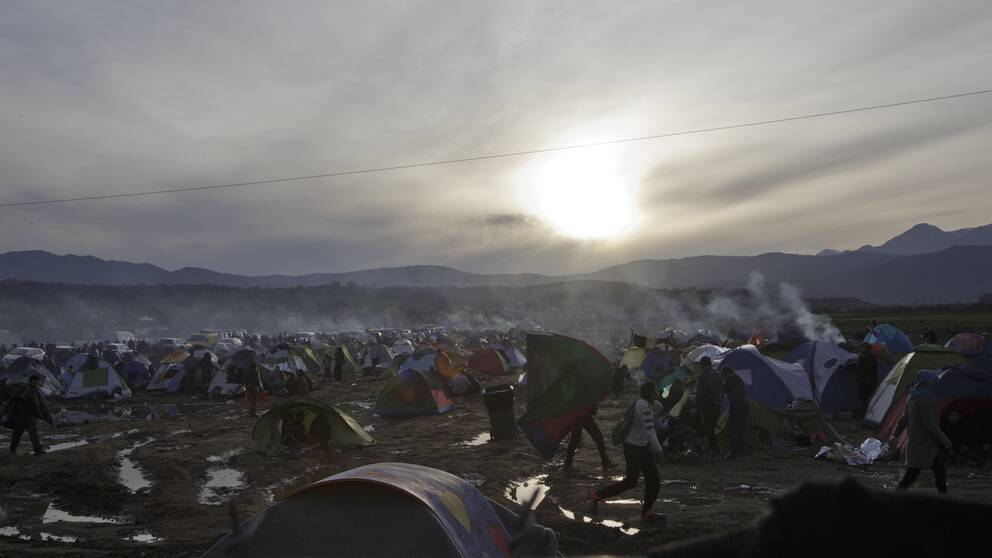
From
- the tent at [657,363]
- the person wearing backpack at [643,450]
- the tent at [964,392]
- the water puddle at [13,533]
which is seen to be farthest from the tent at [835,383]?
the water puddle at [13,533]

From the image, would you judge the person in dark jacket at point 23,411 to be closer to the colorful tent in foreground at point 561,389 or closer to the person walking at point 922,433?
the colorful tent in foreground at point 561,389

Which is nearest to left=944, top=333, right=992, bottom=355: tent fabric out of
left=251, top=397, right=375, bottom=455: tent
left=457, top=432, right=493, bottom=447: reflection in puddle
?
left=457, top=432, right=493, bottom=447: reflection in puddle

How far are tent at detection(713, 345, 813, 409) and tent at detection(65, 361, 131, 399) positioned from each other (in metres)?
25.9

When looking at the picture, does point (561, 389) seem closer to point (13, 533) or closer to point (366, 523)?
point (366, 523)

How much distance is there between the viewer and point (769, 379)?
13.9 m

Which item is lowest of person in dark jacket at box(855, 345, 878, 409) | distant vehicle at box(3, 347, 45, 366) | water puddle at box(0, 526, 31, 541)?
water puddle at box(0, 526, 31, 541)

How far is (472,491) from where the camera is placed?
4.75m

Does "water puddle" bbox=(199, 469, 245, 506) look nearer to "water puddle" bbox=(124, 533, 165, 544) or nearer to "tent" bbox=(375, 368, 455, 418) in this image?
"water puddle" bbox=(124, 533, 165, 544)

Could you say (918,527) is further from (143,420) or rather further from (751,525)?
(143,420)

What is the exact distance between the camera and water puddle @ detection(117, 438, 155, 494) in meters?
11.6

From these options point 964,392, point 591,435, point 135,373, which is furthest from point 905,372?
point 135,373

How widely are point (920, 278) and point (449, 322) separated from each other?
6243 inches

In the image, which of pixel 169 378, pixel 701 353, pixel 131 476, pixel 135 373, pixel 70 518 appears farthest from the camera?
pixel 135 373

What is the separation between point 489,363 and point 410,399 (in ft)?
46.8
